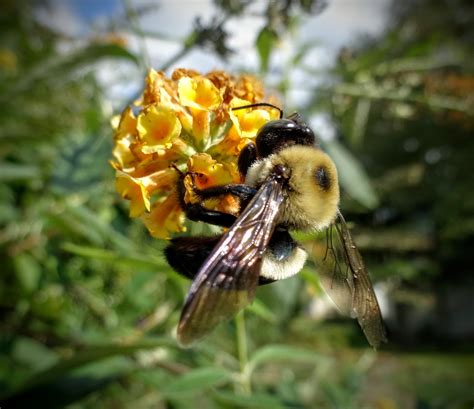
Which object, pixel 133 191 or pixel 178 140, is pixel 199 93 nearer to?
pixel 178 140

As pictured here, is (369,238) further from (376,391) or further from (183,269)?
(183,269)

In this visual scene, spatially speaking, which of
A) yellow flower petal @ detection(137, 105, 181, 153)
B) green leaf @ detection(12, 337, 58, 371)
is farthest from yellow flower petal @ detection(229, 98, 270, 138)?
green leaf @ detection(12, 337, 58, 371)

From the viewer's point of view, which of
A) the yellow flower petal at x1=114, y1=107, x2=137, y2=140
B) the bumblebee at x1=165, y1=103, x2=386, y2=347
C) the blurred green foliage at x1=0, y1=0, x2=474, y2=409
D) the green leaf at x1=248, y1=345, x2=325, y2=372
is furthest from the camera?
the green leaf at x1=248, y1=345, x2=325, y2=372

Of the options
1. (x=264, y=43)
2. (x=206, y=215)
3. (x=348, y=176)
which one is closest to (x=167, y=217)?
(x=206, y=215)

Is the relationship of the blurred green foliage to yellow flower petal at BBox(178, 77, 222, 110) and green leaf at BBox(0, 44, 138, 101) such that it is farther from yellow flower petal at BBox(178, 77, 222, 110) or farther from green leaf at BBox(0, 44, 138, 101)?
yellow flower petal at BBox(178, 77, 222, 110)

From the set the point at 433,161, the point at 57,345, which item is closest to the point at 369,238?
the point at 433,161

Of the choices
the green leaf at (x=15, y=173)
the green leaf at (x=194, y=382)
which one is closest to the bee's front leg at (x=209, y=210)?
the green leaf at (x=194, y=382)

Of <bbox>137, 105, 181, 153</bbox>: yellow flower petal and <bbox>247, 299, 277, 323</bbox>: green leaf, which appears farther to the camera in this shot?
<bbox>247, 299, 277, 323</bbox>: green leaf
